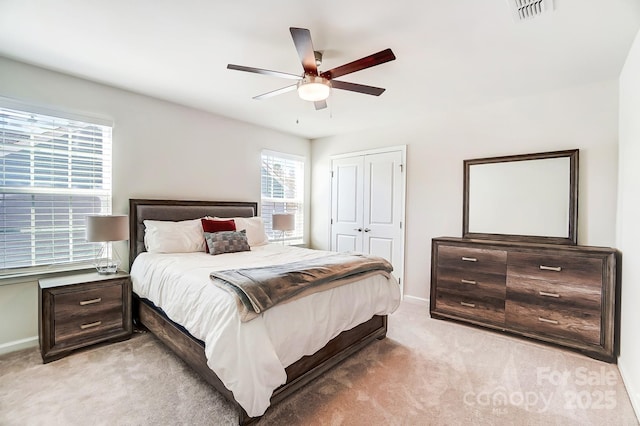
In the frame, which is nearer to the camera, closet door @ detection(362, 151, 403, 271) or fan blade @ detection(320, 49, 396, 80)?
fan blade @ detection(320, 49, 396, 80)

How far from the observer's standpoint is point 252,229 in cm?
386

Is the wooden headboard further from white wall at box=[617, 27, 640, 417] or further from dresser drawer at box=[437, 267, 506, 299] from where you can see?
white wall at box=[617, 27, 640, 417]

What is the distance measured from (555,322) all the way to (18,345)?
192 inches

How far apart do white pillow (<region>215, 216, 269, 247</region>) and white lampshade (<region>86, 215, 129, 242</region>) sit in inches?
50.9

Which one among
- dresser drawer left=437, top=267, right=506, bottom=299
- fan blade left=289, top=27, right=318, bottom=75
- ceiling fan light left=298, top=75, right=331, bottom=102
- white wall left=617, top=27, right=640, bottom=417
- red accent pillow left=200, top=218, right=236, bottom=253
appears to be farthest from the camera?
red accent pillow left=200, top=218, right=236, bottom=253

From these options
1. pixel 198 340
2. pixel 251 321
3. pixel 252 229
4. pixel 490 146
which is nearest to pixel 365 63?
pixel 251 321

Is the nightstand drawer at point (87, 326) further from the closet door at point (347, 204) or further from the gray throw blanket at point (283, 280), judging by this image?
the closet door at point (347, 204)

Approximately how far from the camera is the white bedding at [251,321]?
160cm

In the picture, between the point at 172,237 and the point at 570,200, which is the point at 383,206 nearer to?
the point at 570,200

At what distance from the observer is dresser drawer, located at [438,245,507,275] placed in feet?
10.0

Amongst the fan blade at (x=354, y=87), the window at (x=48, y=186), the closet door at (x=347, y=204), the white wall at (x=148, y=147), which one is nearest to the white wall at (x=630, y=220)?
the fan blade at (x=354, y=87)

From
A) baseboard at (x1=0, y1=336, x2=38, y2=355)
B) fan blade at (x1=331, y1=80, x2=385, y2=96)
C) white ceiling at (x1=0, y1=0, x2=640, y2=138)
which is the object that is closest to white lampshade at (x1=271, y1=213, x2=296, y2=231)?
white ceiling at (x1=0, y1=0, x2=640, y2=138)

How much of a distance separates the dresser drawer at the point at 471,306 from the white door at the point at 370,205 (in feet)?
2.88

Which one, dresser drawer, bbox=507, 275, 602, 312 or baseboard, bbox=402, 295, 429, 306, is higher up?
dresser drawer, bbox=507, 275, 602, 312
